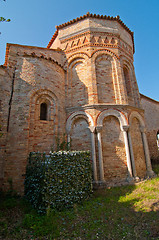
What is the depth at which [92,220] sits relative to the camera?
510 centimetres

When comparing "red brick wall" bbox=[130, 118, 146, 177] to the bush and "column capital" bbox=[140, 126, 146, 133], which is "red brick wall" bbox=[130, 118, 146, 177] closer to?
"column capital" bbox=[140, 126, 146, 133]

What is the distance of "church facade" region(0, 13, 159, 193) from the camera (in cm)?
835

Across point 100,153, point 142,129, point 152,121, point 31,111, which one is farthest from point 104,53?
point 152,121

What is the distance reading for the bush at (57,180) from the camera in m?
6.00

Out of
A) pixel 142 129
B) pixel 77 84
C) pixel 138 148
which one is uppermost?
pixel 77 84

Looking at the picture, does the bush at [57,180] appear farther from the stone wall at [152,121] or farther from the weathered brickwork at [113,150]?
the stone wall at [152,121]

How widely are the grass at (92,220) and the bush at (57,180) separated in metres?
0.36

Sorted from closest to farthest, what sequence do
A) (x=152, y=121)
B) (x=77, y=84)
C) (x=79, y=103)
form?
(x=79, y=103), (x=77, y=84), (x=152, y=121)

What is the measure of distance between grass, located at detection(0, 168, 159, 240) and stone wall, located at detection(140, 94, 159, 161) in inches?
297

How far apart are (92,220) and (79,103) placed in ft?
22.5

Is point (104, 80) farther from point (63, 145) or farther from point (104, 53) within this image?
point (63, 145)

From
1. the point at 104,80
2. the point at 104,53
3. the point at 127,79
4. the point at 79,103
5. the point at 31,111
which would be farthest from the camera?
the point at 127,79

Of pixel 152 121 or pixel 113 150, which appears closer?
pixel 113 150

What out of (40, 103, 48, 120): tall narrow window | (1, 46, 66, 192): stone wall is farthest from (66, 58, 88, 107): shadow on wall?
(40, 103, 48, 120): tall narrow window
